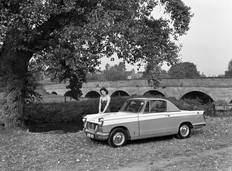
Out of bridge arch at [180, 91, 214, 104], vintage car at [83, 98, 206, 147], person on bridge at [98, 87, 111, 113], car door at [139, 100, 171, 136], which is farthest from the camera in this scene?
bridge arch at [180, 91, 214, 104]

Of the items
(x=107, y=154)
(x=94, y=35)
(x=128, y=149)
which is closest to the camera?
(x=107, y=154)

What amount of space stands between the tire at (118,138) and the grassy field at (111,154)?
0.66 feet

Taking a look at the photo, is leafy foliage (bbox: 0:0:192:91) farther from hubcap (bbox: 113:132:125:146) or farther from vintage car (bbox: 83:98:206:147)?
hubcap (bbox: 113:132:125:146)

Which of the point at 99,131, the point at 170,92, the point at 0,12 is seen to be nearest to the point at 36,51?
the point at 0,12

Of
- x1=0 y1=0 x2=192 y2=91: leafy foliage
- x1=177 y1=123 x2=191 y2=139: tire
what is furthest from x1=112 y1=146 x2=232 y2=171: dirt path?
x1=0 y1=0 x2=192 y2=91: leafy foliage

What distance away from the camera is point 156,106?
8883 mm

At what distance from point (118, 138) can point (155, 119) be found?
4.63ft

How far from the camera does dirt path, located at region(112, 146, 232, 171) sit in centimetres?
601

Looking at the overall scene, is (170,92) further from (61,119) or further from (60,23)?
(60,23)

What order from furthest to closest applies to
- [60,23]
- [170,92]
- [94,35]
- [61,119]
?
1. [170,92]
2. [61,119]
3. [60,23]
4. [94,35]

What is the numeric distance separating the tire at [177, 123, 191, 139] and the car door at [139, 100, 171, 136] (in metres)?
0.62

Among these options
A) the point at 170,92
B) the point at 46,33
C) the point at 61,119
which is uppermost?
the point at 46,33

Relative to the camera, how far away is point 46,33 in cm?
1074

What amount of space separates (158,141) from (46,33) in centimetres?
615
